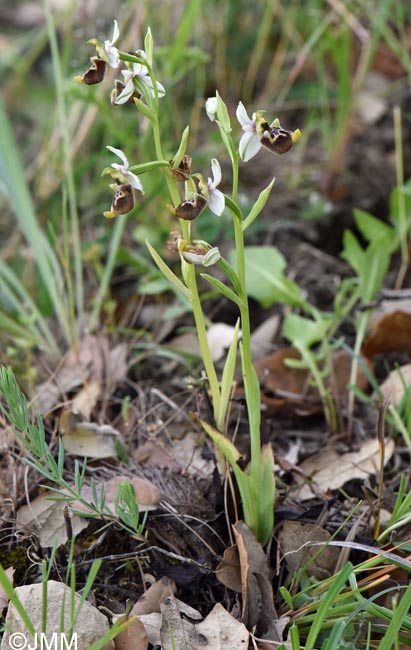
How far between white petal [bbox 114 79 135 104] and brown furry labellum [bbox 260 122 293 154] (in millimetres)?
217

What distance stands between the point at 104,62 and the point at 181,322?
1003 mm

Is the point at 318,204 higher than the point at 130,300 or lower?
higher

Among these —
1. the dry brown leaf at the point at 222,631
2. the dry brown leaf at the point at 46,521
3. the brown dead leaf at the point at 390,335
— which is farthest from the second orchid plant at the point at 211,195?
the brown dead leaf at the point at 390,335

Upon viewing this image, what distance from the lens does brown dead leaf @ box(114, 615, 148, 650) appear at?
110cm

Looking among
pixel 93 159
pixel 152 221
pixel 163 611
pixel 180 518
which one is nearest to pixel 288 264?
pixel 152 221

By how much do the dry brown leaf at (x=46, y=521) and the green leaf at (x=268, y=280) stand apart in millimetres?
821

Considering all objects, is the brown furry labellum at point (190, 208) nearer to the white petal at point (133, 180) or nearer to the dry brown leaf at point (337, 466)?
the white petal at point (133, 180)

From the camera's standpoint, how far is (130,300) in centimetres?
209

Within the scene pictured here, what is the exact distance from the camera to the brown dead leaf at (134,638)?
1097 millimetres

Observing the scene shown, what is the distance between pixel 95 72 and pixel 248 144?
0.85ft

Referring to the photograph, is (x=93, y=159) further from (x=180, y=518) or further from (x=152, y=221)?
(x=180, y=518)

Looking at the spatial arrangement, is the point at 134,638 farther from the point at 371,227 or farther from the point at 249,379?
the point at 371,227

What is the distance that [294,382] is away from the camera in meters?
1.76

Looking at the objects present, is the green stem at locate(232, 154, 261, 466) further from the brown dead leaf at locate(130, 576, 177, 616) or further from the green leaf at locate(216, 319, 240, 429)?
the brown dead leaf at locate(130, 576, 177, 616)
